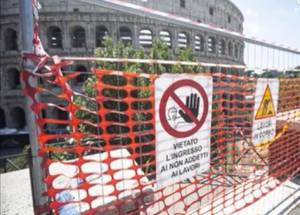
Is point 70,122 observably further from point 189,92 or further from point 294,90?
point 294,90

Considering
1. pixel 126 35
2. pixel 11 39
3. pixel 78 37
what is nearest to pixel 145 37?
pixel 126 35

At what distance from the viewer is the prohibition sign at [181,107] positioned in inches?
94.5

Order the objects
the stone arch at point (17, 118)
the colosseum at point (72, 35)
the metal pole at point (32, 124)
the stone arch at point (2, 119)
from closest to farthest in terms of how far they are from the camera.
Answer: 1. the metal pole at point (32, 124)
2. the colosseum at point (72, 35)
3. the stone arch at point (17, 118)
4. the stone arch at point (2, 119)

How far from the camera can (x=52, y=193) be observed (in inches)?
74.1

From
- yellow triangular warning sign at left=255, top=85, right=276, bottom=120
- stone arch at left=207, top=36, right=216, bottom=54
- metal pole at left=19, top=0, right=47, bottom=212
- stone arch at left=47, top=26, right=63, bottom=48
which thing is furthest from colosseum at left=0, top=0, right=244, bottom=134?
metal pole at left=19, top=0, right=47, bottom=212

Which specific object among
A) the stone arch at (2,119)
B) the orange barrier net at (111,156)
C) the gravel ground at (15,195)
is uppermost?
the orange barrier net at (111,156)

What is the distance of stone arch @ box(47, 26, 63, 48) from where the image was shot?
2448 centimetres

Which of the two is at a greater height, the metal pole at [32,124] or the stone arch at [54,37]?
the stone arch at [54,37]

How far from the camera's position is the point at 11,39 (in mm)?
25812

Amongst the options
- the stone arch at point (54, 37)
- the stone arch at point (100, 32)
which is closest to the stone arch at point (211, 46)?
the stone arch at point (100, 32)

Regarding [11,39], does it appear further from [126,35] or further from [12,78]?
[126,35]

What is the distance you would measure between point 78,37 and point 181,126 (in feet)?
79.5

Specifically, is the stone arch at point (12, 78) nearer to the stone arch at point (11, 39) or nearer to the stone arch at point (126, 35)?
the stone arch at point (11, 39)

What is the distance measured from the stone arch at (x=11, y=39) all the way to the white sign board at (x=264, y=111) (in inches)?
1060
